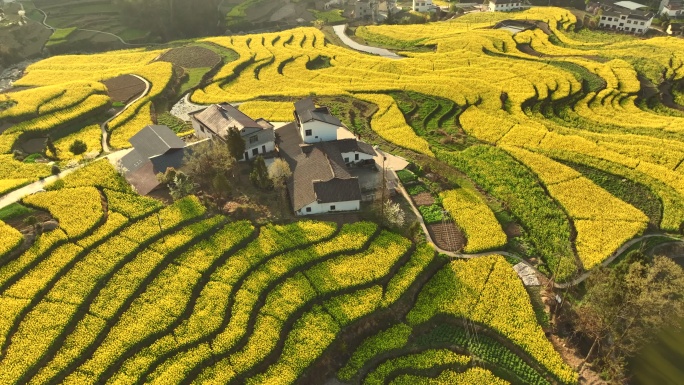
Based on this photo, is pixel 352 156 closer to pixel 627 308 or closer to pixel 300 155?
pixel 300 155

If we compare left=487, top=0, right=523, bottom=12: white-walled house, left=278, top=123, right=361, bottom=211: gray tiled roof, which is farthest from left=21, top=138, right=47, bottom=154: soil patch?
left=487, top=0, right=523, bottom=12: white-walled house

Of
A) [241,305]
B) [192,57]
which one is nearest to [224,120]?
[241,305]

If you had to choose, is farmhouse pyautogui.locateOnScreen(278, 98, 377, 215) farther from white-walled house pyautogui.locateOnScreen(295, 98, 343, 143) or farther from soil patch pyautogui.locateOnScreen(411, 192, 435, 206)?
soil patch pyautogui.locateOnScreen(411, 192, 435, 206)

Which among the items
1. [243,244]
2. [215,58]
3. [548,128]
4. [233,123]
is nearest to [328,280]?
[243,244]

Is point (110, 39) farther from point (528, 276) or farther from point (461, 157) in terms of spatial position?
point (528, 276)

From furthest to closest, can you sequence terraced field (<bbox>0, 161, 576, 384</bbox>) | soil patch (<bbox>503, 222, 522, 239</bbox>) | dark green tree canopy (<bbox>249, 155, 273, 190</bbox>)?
dark green tree canopy (<bbox>249, 155, 273, 190</bbox>) < soil patch (<bbox>503, 222, 522, 239</bbox>) < terraced field (<bbox>0, 161, 576, 384</bbox>)

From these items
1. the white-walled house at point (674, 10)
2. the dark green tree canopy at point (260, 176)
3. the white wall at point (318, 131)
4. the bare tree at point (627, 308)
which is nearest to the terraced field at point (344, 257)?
the bare tree at point (627, 308)
